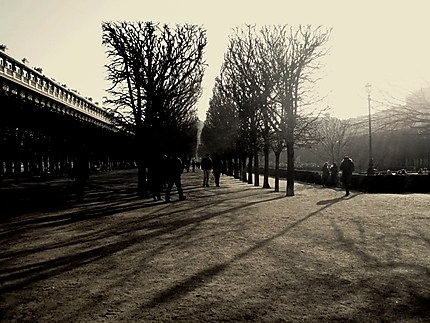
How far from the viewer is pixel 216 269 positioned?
6.08 metres

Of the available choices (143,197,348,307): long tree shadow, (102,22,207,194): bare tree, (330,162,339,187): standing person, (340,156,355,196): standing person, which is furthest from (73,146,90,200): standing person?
(330,162,339,187): standing person

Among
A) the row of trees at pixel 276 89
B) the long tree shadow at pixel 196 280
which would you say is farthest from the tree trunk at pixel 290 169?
the long tree shadow at pixel 196 280

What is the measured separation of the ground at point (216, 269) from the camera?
4411mm

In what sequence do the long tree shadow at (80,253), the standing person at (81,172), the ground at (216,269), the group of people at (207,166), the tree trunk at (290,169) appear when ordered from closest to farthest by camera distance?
A: the ground at (216,269), the long tree shadow at (80,253), the standing person at (81,172), the tree trunk at (290,169), the group of people at (207,166)

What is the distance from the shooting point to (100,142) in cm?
4975

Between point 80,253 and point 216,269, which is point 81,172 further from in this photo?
point 216,269

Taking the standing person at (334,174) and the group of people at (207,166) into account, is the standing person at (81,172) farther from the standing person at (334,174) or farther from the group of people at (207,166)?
the standing person at (334,174)

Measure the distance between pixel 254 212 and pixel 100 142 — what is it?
1552 inches

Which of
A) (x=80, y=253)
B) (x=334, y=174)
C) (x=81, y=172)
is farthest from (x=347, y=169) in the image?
(x=80, y=253)

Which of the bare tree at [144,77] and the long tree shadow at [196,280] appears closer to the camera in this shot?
the long tree shadow at [196,280]

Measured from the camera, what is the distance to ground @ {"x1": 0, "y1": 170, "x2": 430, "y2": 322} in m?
4.41

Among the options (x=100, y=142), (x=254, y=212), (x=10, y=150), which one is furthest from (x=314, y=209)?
(x=100, y=142)

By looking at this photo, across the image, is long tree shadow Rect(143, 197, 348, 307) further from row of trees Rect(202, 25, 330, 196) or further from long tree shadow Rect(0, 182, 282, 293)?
row of trees Rect(202, 25, 330, 196)

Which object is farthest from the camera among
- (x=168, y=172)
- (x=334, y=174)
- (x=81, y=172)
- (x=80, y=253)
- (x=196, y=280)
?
(x=334, y=174)
